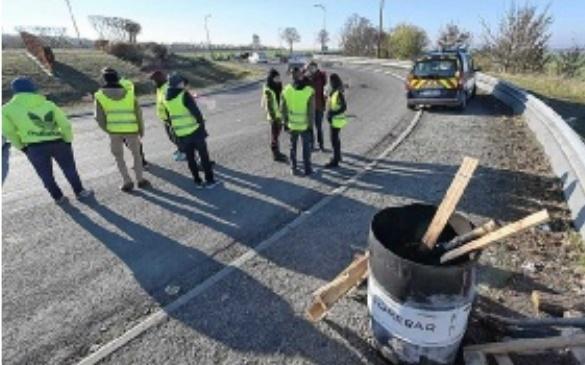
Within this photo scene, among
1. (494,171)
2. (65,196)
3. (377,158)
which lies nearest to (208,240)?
(65,196)

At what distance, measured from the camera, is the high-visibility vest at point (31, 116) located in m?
6.79

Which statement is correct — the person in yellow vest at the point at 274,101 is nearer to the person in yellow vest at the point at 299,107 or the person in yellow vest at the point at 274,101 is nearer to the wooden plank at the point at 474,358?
the person in yellow vest at the point at 299,107

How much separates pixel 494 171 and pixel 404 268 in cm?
592

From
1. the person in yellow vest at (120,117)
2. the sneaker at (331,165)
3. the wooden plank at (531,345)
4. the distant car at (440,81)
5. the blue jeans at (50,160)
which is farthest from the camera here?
the distant car at (440,81)

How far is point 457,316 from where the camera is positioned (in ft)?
10.7

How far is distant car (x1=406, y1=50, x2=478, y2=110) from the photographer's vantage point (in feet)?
46.4

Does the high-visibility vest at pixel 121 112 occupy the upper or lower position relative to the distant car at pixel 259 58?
upper

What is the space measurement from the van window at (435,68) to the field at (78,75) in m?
14.9

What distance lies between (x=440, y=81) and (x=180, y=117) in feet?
31.6

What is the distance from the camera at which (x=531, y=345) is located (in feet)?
11.2

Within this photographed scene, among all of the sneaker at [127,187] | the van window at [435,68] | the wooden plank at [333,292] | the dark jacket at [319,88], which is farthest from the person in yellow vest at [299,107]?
the van window at [435,68]

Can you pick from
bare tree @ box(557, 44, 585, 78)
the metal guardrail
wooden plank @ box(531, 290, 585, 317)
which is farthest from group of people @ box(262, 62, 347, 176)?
bare tree @ box(557, 44, 585, 78)

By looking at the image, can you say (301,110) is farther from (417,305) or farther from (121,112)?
(417,305)

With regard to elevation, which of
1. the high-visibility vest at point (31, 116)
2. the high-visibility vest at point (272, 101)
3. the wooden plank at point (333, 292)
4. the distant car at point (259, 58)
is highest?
the high-visibility vest at point (31, 116)
